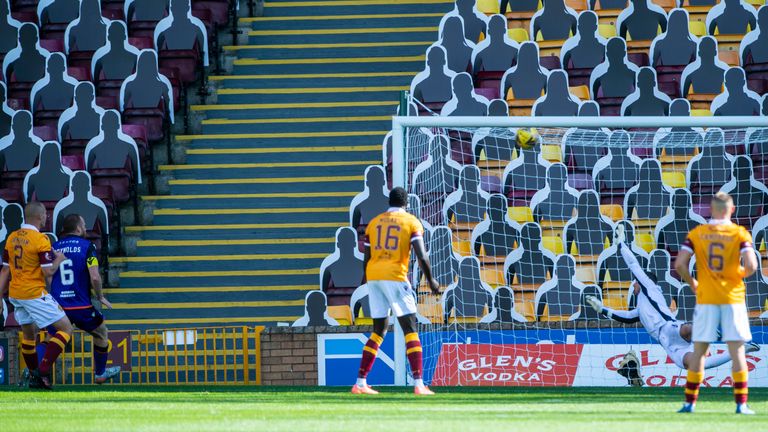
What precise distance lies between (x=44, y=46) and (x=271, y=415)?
1061cm

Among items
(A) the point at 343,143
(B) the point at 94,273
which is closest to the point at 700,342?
(B) the point at 94,273

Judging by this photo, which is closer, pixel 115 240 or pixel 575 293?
pixel 575 293

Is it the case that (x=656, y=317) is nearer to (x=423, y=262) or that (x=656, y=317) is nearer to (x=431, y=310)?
(x=423, y=262)

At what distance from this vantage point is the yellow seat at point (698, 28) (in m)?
16.5

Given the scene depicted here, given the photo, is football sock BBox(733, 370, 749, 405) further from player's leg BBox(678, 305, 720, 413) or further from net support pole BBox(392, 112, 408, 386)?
net support pole BBox(392, 112, 408, 386)

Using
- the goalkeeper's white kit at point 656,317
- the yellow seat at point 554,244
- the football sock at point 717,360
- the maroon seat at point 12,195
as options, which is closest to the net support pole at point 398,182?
the goalkeeper's white kit at point 656,317

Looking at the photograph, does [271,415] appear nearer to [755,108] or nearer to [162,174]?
[162,174]

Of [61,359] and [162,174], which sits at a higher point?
[162,174]

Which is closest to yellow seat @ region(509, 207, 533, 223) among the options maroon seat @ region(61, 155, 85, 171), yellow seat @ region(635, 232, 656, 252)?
yellow seat @ region(635, 232, 656, 252)

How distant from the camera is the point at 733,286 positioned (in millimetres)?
8102

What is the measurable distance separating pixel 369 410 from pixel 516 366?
4.12m

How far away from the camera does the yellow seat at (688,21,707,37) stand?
16547 mm

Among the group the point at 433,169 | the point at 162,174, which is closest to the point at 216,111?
the point at 162,174

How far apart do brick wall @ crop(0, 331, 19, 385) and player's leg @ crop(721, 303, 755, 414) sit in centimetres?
733
